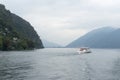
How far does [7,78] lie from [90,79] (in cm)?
1873

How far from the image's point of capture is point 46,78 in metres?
66.8

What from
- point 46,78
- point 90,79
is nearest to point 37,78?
point 46,78

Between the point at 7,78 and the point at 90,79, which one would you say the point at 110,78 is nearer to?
the point at 90,79

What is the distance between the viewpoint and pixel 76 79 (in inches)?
2586

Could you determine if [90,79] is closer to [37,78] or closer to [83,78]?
[83,78]

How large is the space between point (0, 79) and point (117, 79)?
26.1 m

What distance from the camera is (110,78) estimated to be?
219 ft

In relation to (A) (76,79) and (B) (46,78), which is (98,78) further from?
(B) (46,78)

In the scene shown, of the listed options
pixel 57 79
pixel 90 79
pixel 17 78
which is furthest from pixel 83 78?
pixel 17 78

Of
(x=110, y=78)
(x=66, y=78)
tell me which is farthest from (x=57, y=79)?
(x=110, y=78)

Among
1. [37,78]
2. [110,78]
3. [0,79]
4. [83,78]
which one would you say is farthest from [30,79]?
[110,78]

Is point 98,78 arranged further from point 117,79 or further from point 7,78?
point 7,78

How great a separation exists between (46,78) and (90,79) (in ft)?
33.0

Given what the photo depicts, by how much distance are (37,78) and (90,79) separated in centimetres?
1213
